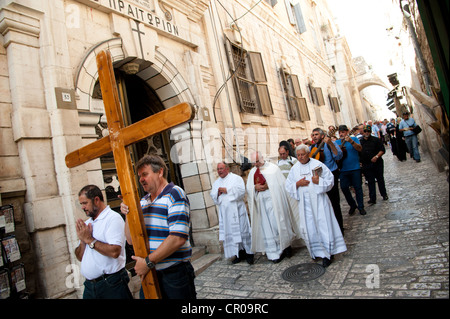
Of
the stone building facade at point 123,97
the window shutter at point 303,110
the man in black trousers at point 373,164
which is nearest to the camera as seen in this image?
→ the stone building facade at point 123,97

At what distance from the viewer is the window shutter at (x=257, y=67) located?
28.5 ft

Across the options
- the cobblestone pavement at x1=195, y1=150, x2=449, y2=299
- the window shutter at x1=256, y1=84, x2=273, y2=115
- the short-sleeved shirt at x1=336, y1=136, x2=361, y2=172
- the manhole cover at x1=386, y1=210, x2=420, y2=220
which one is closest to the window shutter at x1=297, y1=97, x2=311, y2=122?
the window shutter at x1=256, y1=84, x2=273, y2=115

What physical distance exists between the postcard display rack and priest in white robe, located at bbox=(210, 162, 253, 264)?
9.48ft

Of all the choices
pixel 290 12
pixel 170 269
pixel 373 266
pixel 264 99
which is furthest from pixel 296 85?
pixel 170 269

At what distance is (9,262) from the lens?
104 inches

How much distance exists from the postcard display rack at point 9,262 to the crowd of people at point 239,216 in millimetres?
762

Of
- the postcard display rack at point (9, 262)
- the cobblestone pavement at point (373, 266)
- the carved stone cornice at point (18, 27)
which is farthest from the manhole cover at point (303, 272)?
A: the carved stone cornice at point (18, 27)

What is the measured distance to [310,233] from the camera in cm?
387

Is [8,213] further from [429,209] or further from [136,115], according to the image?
[429,209]

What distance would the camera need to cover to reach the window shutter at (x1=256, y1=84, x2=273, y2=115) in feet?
28.3

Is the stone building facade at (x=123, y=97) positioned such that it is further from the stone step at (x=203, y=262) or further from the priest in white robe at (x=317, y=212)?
the priest in white robe at (x=317, y=212)
